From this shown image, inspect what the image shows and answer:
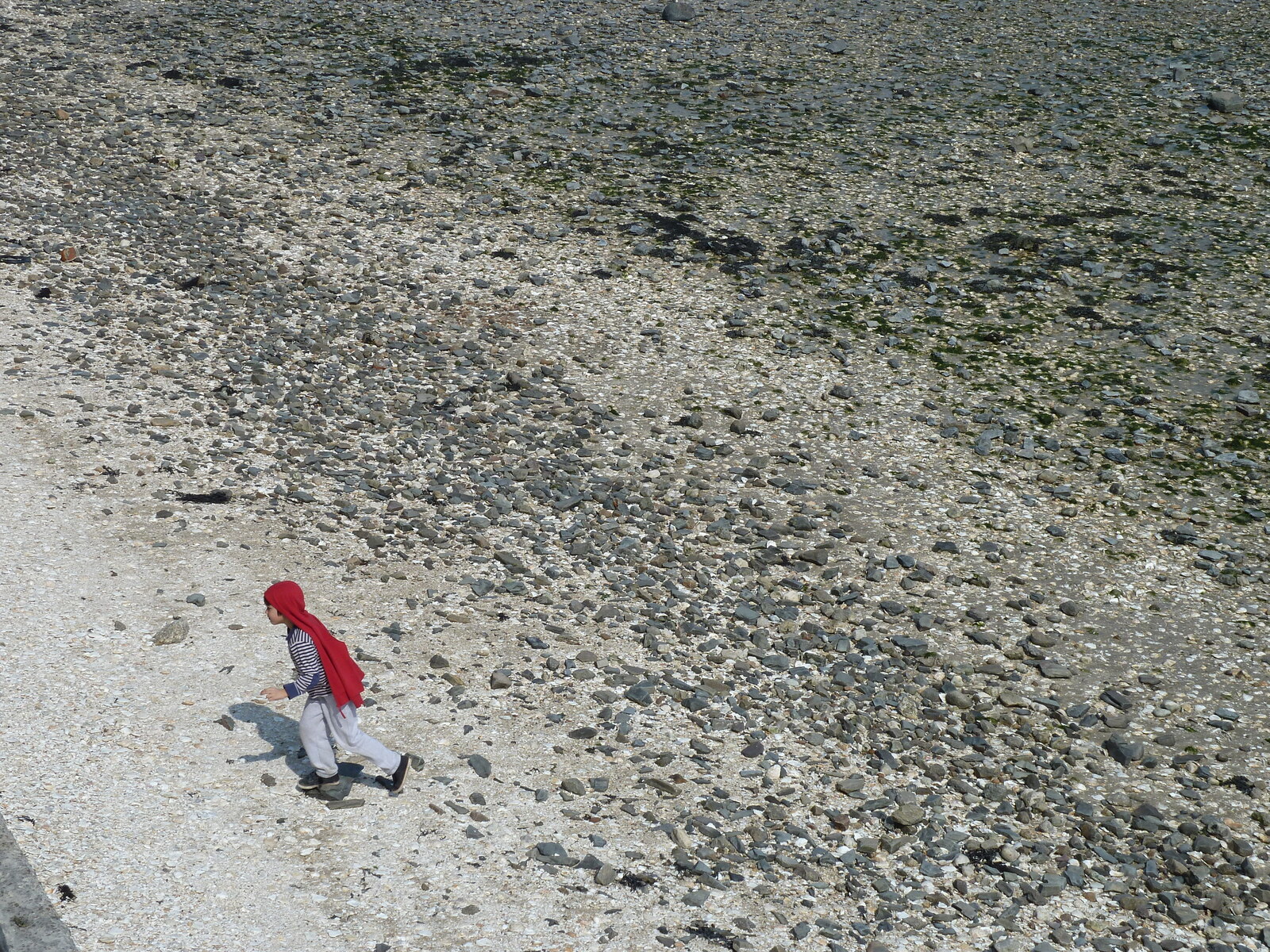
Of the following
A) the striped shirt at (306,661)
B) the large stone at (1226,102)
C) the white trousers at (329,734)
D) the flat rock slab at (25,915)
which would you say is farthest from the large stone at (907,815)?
the large stone at (1226,102)

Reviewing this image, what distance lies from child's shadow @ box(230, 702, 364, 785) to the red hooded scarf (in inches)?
38.3

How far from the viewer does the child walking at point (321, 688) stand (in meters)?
8.58

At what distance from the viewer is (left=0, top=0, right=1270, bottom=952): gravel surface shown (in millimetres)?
8727

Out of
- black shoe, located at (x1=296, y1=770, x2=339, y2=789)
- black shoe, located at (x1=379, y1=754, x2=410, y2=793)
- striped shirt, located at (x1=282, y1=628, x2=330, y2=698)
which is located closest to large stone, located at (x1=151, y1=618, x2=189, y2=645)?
black shoe, located at (x1=296, y1=770, x2=339, y2=789)

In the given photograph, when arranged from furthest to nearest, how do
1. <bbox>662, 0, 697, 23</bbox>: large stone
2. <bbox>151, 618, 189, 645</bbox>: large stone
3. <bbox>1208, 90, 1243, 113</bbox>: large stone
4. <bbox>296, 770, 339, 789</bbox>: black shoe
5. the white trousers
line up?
1. <bbox>662, 0, 697, 23</bbox>: large stone
2. <bbox>1208, 90, 1243, 113</bbox>: large stone
3. <bbox>151, 618, 189, 645</bbox>: large stone
4. <bbox>296, 770, 339, 789</bbox>: black shoe
5. the white trousers

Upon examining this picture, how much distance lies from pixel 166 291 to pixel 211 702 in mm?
8929

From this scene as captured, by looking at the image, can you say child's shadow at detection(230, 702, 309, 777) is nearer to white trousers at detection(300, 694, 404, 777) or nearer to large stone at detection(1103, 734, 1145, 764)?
white trousers at detection(300, 694, 404, 777)

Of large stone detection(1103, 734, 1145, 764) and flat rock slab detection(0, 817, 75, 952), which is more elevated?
flat rock slab detection(0, 817, 75, 952)

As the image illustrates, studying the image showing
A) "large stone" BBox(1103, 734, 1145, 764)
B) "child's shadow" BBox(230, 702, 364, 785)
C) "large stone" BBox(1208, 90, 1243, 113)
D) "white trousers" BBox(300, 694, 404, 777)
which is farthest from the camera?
"large stone" BBox(1208, 90, 1243, 113)

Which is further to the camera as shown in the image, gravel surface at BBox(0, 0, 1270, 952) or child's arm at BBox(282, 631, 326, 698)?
gravel surface at BBox(0, 0, 1270, 952)

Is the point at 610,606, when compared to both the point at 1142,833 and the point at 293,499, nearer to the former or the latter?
the point at 293,499

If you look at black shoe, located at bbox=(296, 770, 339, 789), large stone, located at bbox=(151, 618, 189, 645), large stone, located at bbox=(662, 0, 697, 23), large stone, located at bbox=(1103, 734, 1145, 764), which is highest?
large stone, located at bbox=(662, 0, 697, 23)

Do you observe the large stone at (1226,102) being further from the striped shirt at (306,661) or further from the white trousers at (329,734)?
the striped shirt at (306,661)

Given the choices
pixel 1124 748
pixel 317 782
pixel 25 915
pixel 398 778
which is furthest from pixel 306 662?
pixel 1124 748
